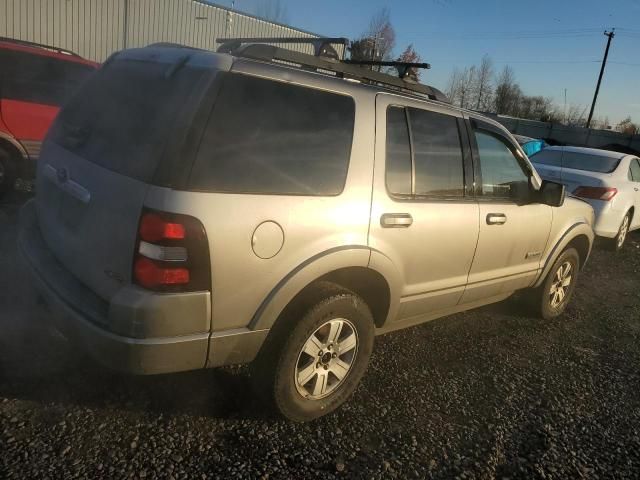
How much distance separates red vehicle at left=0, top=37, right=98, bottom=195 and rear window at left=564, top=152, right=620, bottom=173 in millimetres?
7723

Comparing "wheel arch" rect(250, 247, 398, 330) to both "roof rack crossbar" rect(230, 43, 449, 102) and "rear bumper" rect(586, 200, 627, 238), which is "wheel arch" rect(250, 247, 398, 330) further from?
"rear bumper" rect(586, 200, 627, 238)

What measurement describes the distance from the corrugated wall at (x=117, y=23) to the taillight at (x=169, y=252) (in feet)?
52.7

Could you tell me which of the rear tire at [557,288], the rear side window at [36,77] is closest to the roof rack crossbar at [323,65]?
the rear tire at [557,288]

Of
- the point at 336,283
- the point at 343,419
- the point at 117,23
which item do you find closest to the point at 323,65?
the point at 336,283

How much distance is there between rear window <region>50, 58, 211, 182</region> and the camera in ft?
7.52

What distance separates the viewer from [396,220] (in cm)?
294

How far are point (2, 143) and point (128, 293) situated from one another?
4.90m

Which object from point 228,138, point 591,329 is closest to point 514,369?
point 591,329

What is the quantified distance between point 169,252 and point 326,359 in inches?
44.4

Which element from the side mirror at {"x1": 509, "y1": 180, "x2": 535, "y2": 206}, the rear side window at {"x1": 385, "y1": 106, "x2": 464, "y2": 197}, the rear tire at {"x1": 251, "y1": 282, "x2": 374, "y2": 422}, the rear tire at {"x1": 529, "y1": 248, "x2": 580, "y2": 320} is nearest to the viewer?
the rear tire at {"x1": 251, "y1": 282, "x2": 374, "y2": 422}

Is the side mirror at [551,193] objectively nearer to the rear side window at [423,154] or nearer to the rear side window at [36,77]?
the rear side window at [423,154]

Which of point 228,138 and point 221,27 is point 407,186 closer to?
point 228,138

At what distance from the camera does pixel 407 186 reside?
307 cm

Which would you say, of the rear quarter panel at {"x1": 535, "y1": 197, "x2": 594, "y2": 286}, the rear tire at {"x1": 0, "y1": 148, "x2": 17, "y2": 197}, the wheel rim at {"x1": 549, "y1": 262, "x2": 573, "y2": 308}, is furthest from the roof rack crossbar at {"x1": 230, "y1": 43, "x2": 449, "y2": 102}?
the rear tire at {"x1": 0, "y1": 148, "x2": 17, "y2": 197}
